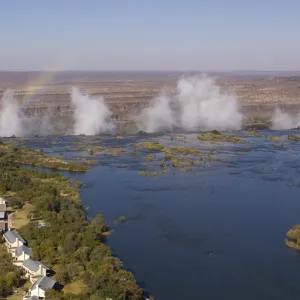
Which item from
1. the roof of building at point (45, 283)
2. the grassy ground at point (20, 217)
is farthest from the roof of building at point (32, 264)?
the grassy ground at point (20, 217)

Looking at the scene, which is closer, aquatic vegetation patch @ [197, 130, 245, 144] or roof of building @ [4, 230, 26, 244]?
roof of building @ [4, 230, 26, 244]

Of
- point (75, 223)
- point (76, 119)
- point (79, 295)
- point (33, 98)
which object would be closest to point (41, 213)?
point (75, 223)

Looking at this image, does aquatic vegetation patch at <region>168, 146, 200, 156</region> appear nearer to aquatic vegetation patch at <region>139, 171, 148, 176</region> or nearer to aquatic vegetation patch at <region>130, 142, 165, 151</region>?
aquatic vegetation patch at <region>130, 142, 165, 151</region>

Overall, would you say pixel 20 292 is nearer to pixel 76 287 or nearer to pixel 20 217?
pixel 76 287

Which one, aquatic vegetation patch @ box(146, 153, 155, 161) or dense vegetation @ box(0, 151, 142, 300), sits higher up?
aquatic vegetation patch @ box(146, 153, 155, 161)

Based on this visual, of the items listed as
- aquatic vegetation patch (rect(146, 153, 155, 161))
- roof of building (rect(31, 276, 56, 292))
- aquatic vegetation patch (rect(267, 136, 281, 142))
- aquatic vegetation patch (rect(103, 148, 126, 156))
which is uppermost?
aquatic vegetation patch (rect(267, 136, 281, 142))

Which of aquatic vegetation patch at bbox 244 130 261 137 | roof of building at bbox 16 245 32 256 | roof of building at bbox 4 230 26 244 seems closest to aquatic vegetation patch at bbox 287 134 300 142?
aquatic vegetation patch at bbox 244 130 261 137

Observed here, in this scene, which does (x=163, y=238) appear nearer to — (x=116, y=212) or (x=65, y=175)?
(x=116, y=212)
